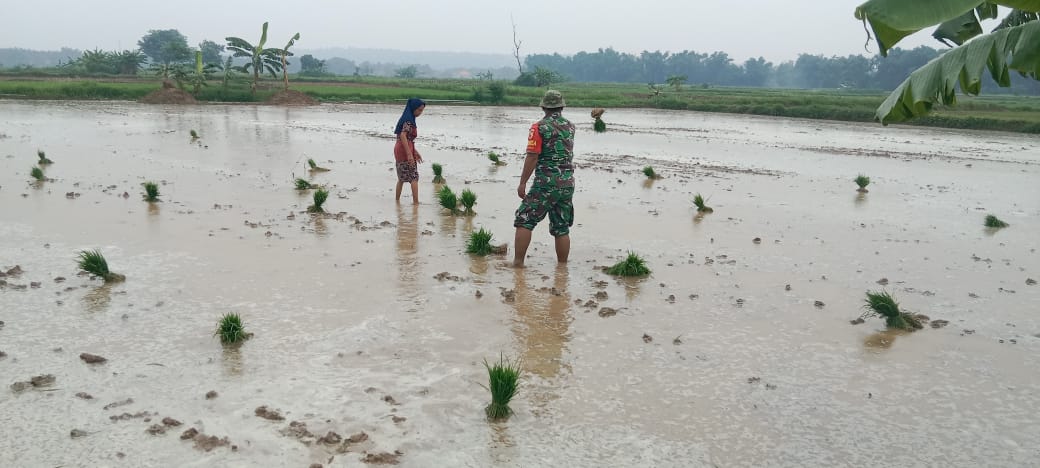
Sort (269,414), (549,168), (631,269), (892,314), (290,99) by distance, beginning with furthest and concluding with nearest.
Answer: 1. (290,99)
2. (631,269)
3. (549,168)
4. (892,314)
5. (269,414)

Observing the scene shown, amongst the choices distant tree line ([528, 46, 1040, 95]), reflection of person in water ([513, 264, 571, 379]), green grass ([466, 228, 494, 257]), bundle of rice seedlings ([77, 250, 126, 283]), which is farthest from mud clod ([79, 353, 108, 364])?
distant tree line ([528, 46, 1040, 95])

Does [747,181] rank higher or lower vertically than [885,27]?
lower

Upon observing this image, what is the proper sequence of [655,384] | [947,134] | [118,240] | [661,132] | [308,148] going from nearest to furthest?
1. [655,384]
2. [118,240]
3. [308,148]
4. [661,132]
5. [947,134]

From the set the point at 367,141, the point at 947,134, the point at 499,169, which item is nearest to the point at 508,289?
the point at 499,169

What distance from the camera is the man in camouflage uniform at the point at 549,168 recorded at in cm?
654

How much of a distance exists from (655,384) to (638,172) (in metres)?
11.1

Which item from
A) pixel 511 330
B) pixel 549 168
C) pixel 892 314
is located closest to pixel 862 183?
pixel 892 314

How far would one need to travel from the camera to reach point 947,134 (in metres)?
30.5

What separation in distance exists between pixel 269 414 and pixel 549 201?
136 inches

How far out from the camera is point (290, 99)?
38250mm

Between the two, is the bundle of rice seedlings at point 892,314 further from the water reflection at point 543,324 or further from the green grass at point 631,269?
the water reflection at point 543,324

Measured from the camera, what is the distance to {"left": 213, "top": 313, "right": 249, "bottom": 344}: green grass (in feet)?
15.5

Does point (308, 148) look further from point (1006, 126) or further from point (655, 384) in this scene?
point (1006, 126)

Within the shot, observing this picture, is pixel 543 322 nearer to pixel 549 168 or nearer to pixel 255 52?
pixel 549 168
